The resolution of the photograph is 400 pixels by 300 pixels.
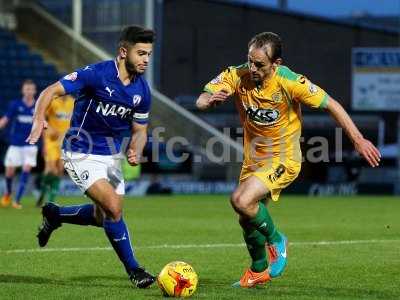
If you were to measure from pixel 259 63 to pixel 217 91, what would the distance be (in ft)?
1.32

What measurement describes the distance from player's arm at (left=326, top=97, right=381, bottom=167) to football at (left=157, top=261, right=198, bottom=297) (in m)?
1.54

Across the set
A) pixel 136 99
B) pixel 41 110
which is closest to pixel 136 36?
pixel 136 99

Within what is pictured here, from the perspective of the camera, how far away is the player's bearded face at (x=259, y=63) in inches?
323

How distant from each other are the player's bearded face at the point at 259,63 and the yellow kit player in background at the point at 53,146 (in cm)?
969

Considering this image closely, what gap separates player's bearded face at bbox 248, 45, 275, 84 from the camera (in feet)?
26.9

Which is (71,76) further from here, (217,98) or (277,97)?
(277,97)

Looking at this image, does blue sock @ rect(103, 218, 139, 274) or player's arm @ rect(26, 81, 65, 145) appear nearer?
player's arm @ rect(26, 81, 65, 145)

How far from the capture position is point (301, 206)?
20.2m

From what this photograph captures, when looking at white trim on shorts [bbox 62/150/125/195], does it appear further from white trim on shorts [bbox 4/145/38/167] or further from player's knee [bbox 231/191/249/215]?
white trim on shorts [bbox 4/145/38/167]

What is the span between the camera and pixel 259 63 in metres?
8.24

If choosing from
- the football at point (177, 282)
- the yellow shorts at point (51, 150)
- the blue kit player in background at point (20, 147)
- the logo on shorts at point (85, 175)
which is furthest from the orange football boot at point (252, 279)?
the yellow shorts at point (51, 150)

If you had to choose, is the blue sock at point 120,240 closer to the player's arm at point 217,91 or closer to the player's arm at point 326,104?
the player's arm at point 217,91

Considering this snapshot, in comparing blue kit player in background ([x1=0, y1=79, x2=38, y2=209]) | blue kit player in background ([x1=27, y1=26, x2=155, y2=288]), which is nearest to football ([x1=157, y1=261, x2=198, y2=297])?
blue kit player in background ([x1=27, y1=26, x2=155, y2=288])

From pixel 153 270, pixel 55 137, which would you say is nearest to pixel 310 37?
pixel 55 137
